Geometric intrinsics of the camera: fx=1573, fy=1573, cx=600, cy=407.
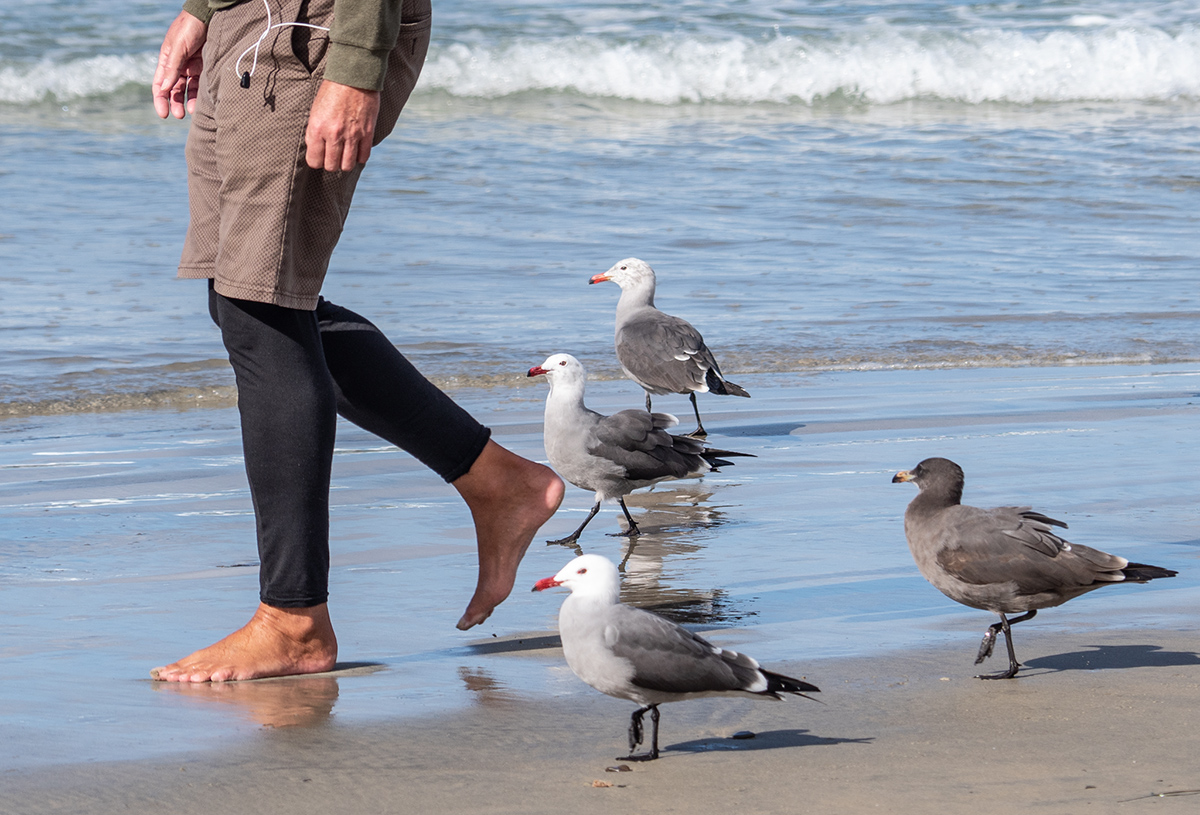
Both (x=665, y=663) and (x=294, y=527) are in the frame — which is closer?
(x=665, y=663)

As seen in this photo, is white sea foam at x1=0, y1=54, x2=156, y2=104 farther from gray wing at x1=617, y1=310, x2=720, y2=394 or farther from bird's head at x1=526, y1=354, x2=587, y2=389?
bird's head at x1=526, y1=354, x2=587, y2=389

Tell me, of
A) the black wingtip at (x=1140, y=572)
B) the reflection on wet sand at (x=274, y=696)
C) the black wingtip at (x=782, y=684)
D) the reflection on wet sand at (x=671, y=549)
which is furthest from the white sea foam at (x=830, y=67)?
the black wingtip at (x=782, y=684)

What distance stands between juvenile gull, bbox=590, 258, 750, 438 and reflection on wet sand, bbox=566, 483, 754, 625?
1108mm

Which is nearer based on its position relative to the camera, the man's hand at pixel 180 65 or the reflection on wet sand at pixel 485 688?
the reflection on wet sand at pixel 485 688

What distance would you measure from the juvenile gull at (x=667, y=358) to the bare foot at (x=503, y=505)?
3.47m

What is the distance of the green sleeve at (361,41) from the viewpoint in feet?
10.2

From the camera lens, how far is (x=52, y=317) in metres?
9.40

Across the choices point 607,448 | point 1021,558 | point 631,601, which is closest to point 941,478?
point 1021,558

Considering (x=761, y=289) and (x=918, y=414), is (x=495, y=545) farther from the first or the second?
(x=761, y=289)

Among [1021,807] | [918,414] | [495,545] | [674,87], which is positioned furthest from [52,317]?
[674,87]

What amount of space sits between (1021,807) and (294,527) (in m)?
1.62

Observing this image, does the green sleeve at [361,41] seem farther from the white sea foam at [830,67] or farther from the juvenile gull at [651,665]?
the white sea foam at [830,67]

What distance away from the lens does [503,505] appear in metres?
3.93

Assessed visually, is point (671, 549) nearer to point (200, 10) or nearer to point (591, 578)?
point (591, 578)
